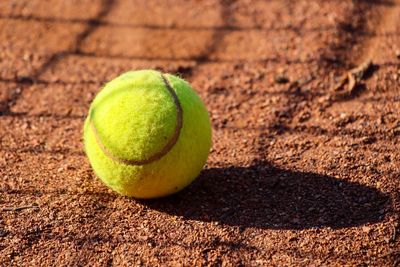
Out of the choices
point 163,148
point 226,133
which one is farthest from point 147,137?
point 226,133

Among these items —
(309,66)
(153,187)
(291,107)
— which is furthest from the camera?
(309,66)

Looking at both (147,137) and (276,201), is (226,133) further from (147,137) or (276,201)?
(147,137)

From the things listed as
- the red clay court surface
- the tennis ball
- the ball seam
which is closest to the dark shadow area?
the red clay court surface

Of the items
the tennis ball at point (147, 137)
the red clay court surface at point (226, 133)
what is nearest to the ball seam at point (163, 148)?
the tennis ball at point (147, 137)

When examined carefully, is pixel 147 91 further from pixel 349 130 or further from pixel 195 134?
pixel 349 130

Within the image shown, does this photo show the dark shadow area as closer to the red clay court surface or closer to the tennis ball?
the red clay court surface

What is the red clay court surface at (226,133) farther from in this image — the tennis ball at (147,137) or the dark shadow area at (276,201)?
the tennis ball at (147,137)

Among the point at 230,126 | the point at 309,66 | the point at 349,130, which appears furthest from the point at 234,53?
the point at 349,130

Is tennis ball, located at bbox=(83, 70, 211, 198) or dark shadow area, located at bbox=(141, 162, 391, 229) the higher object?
tennis ball, located at bbox=(83, 70, 211, 198)
